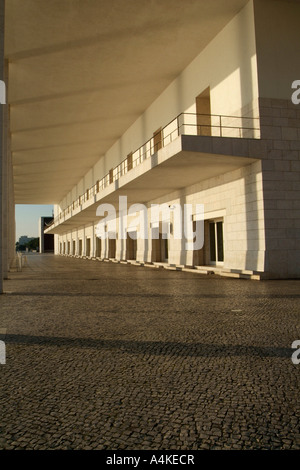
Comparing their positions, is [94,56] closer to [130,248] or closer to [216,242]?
[216,242]

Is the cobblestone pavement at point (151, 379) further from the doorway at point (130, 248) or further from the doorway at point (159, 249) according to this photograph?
the doorway at point (130, 248)

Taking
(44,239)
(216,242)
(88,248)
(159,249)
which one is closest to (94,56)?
(216,242)

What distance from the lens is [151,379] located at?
3.21 m

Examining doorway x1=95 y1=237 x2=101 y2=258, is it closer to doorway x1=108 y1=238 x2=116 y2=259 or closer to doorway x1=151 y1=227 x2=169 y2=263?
doorway x1=108 y1=238 x2=116 y2=259

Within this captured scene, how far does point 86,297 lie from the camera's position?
8531 mm

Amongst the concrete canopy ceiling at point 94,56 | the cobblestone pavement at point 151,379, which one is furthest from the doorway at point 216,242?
the cobblestone pavement at point 151,379

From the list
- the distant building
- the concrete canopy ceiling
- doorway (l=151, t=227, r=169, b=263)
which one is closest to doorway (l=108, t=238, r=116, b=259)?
the concrete canopy ceiling

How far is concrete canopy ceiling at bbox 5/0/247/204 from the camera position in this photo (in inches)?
458

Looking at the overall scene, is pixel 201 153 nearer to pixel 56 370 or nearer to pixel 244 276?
pixel 244 276

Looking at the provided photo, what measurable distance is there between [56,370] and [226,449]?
1.88 metres

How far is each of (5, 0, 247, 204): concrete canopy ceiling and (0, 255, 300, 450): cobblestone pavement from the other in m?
9.49

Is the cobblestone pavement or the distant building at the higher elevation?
the distant building

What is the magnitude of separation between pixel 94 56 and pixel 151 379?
44.8ft

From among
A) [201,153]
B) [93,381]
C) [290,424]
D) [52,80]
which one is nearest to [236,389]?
[290,424]
